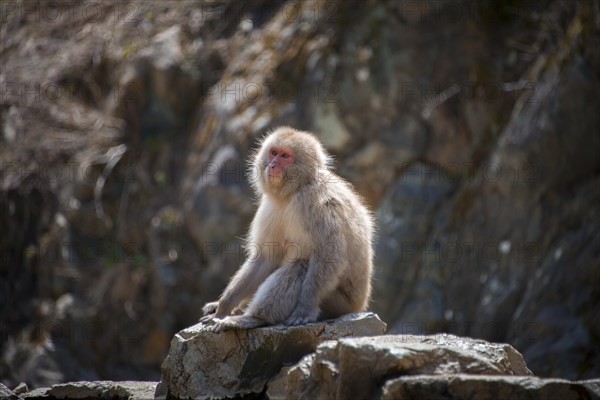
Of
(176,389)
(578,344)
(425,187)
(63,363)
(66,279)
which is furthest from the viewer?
(66,279)

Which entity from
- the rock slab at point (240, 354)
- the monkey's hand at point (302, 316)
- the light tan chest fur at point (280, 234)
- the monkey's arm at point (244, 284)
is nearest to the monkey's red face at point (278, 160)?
the light tan chest fur at point (280, 234)

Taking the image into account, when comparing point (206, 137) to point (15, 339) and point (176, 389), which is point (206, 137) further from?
point (176, 389)

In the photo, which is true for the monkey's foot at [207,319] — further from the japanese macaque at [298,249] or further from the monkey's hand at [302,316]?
the monkey's hand at [302,316]

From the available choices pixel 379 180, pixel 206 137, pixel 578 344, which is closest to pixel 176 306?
pixel 206 137

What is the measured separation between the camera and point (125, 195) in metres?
12.1

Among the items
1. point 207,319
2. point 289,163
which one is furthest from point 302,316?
point 289,163

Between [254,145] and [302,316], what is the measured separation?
5644mm

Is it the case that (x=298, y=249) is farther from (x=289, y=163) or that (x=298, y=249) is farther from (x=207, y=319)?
(x=207, y=319)

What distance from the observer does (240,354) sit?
566 centimetres

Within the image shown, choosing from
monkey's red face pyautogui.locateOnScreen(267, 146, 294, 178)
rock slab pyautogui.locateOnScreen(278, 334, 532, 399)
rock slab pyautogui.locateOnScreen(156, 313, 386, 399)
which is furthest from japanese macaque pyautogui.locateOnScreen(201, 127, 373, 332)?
rock slab pyautogui.locateOnScreen(278, 334, 532, 399)

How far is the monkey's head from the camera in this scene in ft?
20.2

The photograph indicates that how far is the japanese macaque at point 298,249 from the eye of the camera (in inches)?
223

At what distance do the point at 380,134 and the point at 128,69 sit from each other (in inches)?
171

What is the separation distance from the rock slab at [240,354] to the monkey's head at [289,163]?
1.14 meters
